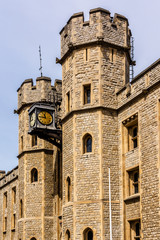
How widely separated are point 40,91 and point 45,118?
503 cm

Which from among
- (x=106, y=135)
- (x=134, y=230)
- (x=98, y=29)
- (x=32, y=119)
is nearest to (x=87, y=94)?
(x=106, y=135)

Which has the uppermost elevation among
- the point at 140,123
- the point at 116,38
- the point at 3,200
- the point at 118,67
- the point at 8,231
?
the point at 116,38

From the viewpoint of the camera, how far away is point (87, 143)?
24.1 m

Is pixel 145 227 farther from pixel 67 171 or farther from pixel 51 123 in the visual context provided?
pixel 51 123

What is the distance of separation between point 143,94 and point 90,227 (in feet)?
22.4

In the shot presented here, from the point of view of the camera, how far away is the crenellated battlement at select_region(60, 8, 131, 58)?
81.8ft

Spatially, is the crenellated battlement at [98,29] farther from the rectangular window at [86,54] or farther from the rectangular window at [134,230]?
the rectangular window at [134,230]

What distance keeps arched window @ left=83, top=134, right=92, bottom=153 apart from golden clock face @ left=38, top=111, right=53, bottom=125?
5.05 meters

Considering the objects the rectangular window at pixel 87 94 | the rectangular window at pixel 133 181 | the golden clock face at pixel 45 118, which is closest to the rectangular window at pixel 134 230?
the rectangular window at pixel 133 181

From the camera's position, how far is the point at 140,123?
862 inches

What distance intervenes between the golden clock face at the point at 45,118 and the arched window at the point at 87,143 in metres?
5.05

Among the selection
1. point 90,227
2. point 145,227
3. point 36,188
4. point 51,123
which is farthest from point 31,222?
point 145,227

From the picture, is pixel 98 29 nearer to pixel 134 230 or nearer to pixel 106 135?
pixel 106 135

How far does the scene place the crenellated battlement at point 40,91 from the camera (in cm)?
3309
